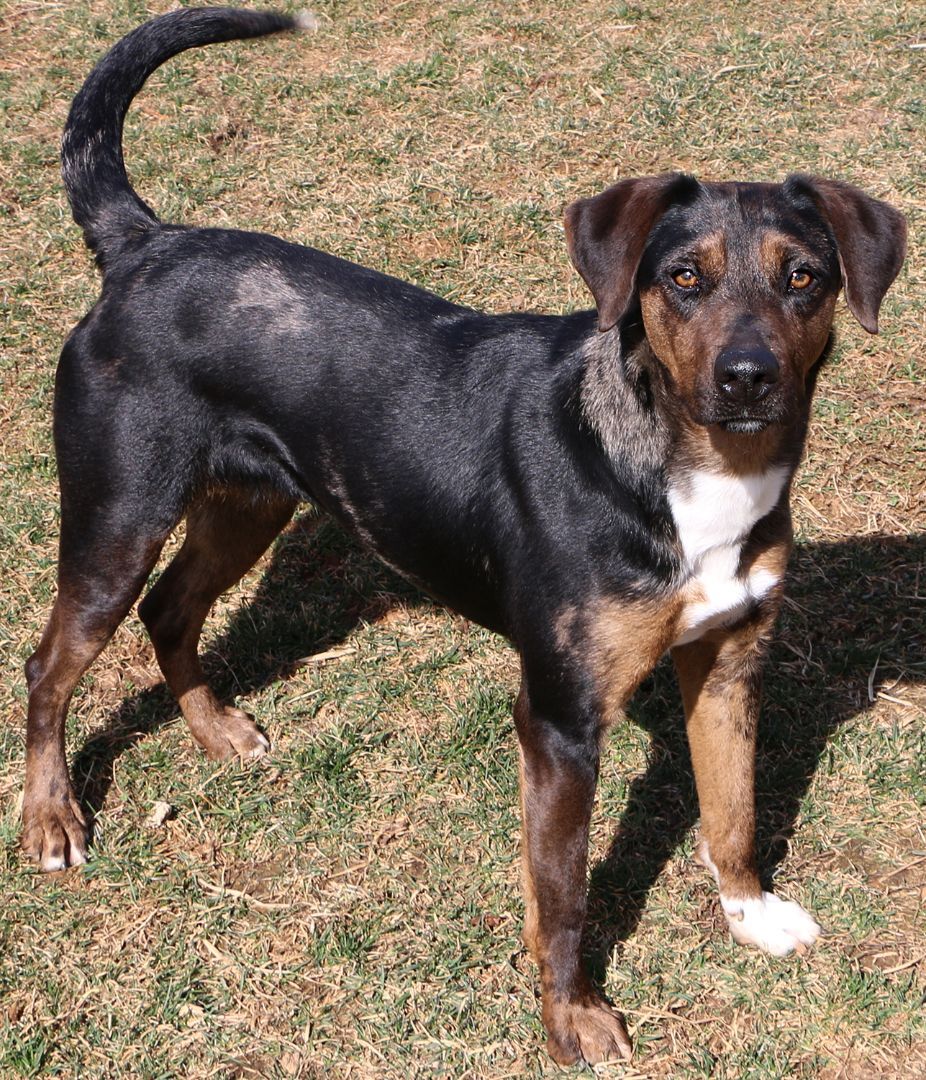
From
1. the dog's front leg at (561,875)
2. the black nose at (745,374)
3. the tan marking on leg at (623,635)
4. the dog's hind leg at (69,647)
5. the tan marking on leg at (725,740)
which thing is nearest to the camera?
the black nose at (745,374)

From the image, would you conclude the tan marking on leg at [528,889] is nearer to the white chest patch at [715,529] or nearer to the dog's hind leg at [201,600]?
the white chest patch at [715,529]

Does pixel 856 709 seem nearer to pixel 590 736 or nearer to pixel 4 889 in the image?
pixel 590 736

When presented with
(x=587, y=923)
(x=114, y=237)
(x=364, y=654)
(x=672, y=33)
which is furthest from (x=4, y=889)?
(x=672, y=33)

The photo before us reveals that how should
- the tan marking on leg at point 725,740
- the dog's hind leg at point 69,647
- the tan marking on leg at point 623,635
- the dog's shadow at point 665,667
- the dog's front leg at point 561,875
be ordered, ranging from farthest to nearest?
1. the dog's shadow at point 665,667
2. the dog's hind leg at point 69,647
3. the tan marking on leg at point 725,740
4. the dog's front leg at point 561,875
5. the tan marking on leg at point 623,635

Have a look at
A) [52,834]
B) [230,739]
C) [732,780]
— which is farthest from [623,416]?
[52,834]

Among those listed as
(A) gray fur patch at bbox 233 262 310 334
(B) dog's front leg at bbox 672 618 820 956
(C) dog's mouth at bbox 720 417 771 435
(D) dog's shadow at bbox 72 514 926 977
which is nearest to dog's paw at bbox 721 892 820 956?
(B) dog's front leg at bbox 672 618 820 956

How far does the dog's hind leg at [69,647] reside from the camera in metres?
4.19

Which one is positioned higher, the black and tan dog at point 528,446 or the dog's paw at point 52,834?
the black and tan dog at point 528,446

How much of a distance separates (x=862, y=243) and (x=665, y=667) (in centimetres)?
215

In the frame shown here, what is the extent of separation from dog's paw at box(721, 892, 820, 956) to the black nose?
5.87 ft

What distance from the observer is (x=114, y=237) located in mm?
4309

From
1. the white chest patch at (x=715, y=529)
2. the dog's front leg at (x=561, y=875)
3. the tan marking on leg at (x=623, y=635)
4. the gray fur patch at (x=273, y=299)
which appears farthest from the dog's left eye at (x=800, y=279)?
the gray fur patch at (x=273, y=299)

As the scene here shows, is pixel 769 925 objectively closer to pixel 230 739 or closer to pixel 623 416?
pixel 623 416

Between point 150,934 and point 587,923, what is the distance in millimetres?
1419
